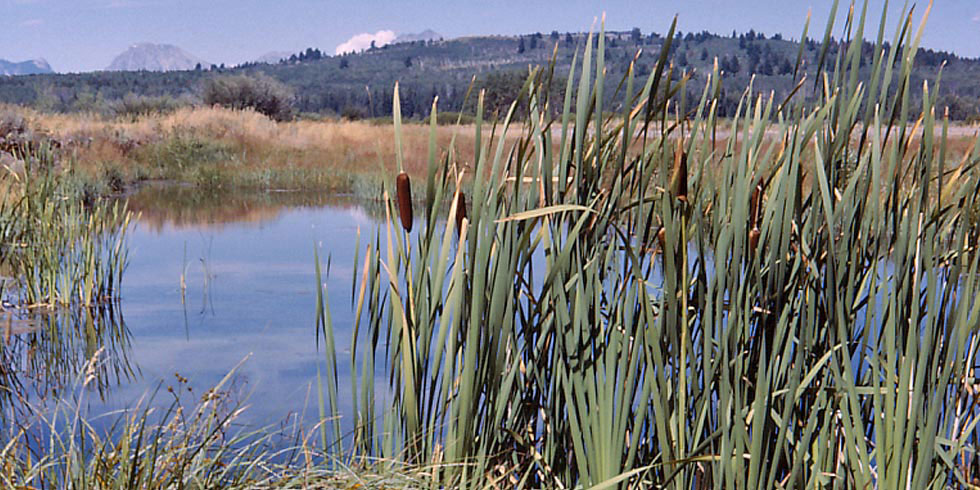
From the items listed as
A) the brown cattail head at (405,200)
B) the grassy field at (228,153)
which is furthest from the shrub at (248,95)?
the brown cattail head at (405,200)

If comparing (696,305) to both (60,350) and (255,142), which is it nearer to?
(60,350)

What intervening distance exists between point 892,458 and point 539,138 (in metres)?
0.69

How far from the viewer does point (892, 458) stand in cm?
133

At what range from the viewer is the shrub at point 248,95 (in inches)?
881

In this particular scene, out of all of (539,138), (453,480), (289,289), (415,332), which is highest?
(539,138)

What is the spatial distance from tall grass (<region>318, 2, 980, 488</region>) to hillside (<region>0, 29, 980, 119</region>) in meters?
28.2

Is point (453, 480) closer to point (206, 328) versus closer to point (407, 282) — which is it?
point (407, 282)

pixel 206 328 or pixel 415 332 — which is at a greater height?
pixel 415 332

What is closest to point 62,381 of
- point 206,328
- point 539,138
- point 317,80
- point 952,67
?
point 206,328

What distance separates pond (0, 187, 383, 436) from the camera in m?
3.39

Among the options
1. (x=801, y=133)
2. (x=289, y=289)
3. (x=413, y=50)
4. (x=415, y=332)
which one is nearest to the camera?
(x=801, y=133)

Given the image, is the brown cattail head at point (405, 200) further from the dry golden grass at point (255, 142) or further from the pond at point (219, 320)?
the dry golden grass at point (255, 142)

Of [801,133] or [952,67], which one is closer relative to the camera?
[801,133]

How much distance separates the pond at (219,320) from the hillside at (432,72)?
873 inches
